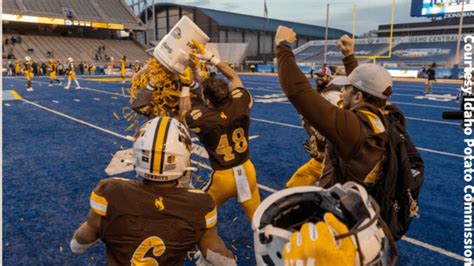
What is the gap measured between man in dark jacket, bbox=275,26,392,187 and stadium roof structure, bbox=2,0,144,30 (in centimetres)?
4408

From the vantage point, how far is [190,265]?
3424 millimetres

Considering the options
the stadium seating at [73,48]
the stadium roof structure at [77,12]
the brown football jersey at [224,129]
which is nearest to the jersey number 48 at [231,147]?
the brown football jersey at [224,129]

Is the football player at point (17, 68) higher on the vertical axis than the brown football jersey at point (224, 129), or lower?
higher

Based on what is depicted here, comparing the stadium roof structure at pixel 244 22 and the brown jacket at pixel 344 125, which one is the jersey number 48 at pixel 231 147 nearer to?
the brown jacket at pixel 344 125

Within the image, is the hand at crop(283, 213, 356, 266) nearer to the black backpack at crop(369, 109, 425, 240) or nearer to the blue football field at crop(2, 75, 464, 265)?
the black backpack at crop(369, 109, 425, 240)

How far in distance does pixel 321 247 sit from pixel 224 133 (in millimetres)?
2385

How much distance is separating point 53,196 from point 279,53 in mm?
4519

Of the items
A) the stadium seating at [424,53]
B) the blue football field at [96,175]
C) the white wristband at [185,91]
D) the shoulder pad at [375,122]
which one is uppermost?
the stadium seating at [424,53]

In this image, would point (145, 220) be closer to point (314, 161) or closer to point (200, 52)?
point (200, 52)

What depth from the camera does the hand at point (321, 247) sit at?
1.05 metres

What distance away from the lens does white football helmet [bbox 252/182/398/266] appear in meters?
1.16

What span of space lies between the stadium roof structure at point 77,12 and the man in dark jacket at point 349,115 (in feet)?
145

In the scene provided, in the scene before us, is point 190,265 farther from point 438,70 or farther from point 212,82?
point 438,70

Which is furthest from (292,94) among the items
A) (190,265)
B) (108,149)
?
(108,149)
